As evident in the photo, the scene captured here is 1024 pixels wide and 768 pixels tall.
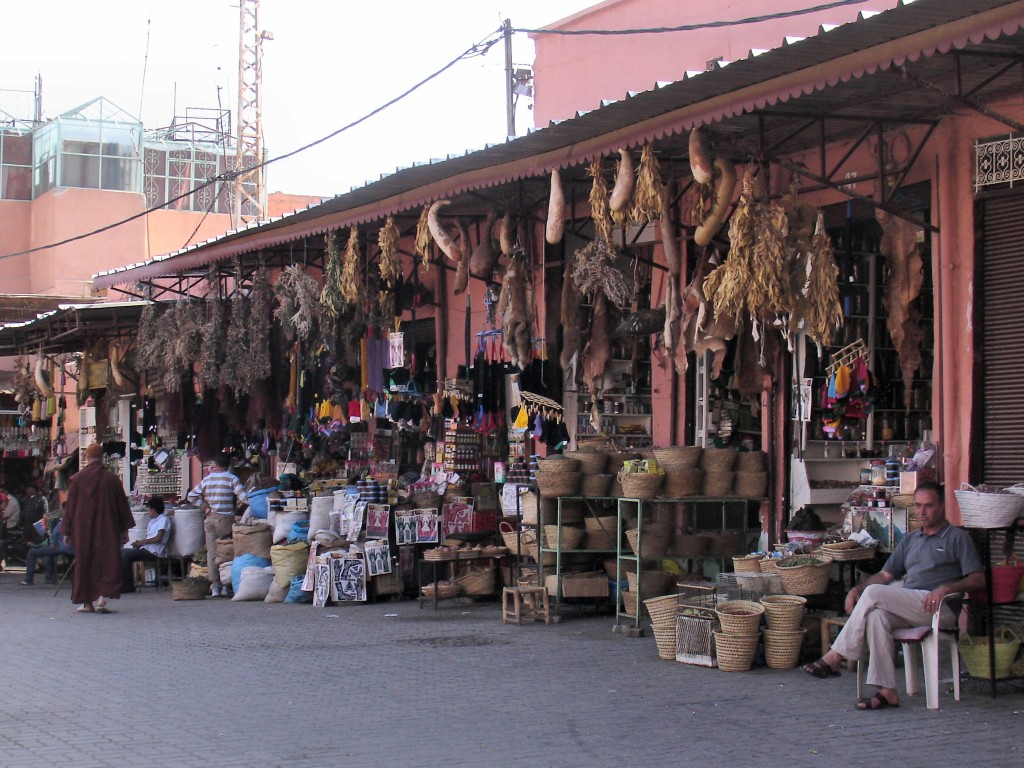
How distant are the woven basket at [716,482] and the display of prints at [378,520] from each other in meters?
3.78

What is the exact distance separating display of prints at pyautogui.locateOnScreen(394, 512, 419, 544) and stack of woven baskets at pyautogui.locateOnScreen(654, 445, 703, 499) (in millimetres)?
3487

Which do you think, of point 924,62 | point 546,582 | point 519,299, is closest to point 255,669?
point 546,582

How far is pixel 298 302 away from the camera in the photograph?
560 inches

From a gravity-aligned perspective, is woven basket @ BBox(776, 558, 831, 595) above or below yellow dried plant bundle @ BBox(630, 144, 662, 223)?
below

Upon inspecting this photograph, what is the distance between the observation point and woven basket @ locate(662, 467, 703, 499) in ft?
34.6

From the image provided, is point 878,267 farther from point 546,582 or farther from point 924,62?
point 546,582

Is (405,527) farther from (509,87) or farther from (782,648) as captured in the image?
(509,87)

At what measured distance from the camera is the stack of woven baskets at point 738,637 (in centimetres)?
855

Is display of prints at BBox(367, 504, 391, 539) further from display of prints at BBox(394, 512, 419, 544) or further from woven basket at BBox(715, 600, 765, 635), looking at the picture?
woven basket at BBox(715, 600, 765, 635)

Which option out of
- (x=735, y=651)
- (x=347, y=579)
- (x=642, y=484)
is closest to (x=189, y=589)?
(x=347, y=579)

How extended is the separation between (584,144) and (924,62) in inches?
104

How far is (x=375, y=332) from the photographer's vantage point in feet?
48.4

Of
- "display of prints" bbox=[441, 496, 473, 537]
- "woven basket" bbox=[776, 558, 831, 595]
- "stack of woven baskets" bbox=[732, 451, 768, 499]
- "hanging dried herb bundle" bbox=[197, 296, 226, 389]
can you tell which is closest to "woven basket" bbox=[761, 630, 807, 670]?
"woven basket" bbox=[776, 558, 831, 595]

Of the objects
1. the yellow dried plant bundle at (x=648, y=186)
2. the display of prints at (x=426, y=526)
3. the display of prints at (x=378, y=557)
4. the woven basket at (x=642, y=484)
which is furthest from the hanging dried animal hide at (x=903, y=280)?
the display of prints at (x=378, y=557)
